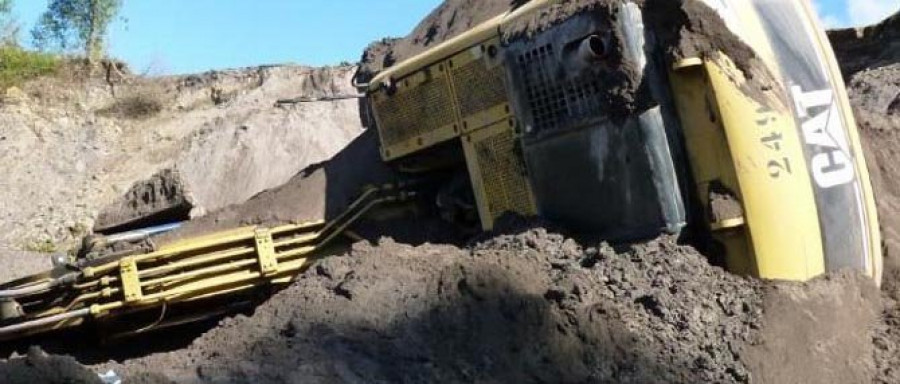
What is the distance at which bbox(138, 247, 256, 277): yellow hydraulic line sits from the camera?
6406mm

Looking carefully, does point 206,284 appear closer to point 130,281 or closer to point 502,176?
point 130,281

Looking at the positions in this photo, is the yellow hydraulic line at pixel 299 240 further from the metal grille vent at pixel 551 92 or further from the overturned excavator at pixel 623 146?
the metal grille vent at pixel 551 92

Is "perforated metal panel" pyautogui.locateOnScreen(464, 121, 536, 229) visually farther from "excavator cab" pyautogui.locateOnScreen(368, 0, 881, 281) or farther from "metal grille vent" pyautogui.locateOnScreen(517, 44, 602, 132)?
"metal grille vent" pyautogui.locateOnScreen(517, 44, 602, 132)

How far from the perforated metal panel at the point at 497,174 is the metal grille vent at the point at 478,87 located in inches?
4.7

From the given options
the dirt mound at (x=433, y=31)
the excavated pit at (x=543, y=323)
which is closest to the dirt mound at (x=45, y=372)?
the excavated pit at (x=543, y=323)

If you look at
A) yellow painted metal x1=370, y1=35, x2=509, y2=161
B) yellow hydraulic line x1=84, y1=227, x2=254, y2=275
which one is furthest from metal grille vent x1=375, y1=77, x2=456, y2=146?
yellow hydraulic line x1=84, y1=227, x2=254, y2=275

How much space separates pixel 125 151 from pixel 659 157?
1346cm

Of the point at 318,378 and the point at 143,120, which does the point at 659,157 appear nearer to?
the point at 318,378

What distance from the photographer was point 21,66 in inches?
721

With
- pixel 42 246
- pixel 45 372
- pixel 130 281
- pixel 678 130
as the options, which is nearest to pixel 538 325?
pixel 678 130

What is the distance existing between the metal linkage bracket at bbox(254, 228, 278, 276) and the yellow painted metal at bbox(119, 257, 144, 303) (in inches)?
25.2

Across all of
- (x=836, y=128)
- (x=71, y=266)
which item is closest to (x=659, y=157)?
(x=836, y=128)

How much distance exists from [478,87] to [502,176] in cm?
45

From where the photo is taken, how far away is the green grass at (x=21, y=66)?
18.2 m
